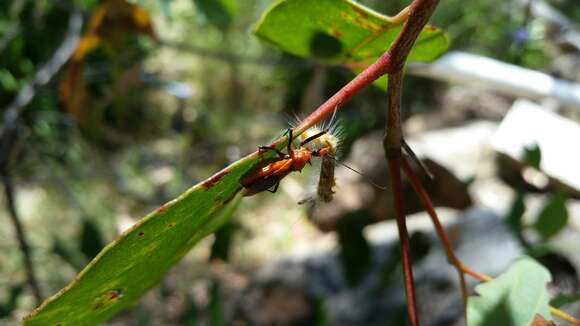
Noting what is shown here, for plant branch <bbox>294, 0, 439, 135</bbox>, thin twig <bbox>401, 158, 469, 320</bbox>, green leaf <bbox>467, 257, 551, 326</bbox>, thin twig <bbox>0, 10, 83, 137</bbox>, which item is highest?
thin twig <bbox>0, 10, 83, 137</bbox>

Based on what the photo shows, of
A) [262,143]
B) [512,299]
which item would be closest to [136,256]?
[512,299]

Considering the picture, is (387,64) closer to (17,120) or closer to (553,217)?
(553,217)

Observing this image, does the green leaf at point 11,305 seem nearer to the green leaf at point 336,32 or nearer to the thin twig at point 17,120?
the thin twig at point 17,120

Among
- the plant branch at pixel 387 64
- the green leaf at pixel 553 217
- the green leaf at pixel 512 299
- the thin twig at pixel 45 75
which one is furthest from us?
the thin twig at pixel 45 75

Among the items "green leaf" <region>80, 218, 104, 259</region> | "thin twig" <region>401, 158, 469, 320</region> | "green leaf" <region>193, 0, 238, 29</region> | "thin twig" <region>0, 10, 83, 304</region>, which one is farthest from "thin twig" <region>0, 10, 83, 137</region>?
"thin twig" <region>401, 158, 469, 320</region>

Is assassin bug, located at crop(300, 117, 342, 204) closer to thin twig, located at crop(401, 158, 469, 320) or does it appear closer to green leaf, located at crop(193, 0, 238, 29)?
thin twig, located at crop(401, 158, 469, 320)

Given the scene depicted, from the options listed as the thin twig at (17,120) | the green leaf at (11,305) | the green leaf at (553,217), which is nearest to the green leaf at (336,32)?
the green leaf at (553,217)

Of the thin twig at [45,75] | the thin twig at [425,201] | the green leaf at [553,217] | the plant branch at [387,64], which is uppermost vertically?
the thin twig at [45,75]

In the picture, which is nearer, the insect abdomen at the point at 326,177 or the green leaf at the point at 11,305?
the insect abdomen at the point at 326,177
